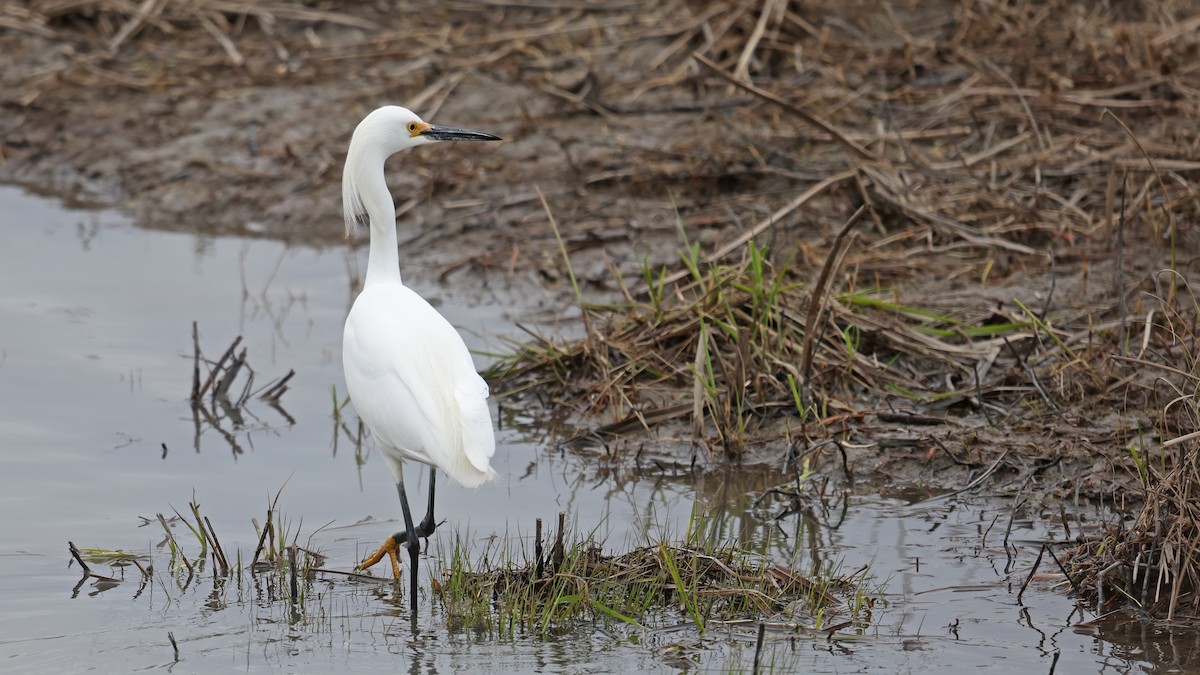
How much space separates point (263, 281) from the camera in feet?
27.5

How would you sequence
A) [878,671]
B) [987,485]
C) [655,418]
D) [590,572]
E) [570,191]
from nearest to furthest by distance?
[878,671], [590,572], [987,485], [655,418], [570,191]

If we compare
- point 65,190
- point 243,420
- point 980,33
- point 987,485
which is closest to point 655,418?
point 987,485

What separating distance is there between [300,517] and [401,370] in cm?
101

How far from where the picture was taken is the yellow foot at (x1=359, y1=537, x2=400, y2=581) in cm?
490

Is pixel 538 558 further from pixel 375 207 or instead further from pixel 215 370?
pixel 215 370

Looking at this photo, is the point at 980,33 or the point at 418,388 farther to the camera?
the point at 980,33

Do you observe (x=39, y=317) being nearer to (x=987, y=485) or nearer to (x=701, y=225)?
(x=701, y=225)

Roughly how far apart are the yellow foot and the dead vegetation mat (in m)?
1.45

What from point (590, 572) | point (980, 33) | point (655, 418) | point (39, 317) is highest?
point (980, 33)

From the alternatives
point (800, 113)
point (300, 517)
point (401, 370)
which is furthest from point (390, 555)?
point (800, 113)

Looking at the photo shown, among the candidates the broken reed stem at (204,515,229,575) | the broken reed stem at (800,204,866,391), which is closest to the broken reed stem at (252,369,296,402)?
the broken reed stem at (204,515,229,575)

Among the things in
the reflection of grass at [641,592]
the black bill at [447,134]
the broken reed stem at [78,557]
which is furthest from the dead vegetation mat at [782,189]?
the broken reed stem at [78,557]

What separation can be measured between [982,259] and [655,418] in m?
2.31

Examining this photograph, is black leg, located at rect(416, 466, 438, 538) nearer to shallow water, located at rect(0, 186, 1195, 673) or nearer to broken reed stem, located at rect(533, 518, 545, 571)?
shallow water, located at rect(0, 186, 1195, 673)
